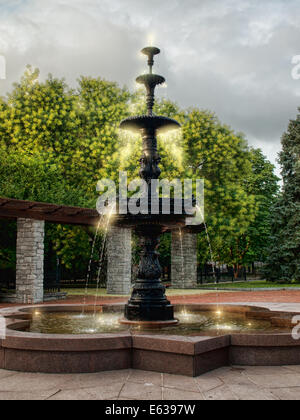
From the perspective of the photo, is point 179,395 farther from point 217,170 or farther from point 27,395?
point 217,170

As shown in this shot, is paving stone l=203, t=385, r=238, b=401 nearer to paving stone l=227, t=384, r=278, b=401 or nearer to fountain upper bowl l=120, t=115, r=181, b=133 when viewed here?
paving stone l=227, t=384, r=278, b=401

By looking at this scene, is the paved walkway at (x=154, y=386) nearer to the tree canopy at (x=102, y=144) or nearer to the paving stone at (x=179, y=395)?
the paving stone at (x=179, y=395)

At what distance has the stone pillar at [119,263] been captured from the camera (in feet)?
70.4

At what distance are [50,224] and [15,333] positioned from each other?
17.8m

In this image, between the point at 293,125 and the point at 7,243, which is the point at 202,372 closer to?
the point at 7,243

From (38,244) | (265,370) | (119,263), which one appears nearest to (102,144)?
(119,263)

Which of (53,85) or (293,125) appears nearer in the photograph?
(53,85)

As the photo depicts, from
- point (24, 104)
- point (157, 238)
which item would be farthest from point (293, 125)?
point (157, 238)

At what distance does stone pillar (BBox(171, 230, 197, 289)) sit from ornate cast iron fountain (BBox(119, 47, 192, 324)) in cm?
1856

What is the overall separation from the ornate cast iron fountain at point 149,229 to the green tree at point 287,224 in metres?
22.8

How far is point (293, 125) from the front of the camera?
32625 millimetres

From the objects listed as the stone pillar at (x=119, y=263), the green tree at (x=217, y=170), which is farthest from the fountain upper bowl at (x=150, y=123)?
the green tree at (x=217, y=170)

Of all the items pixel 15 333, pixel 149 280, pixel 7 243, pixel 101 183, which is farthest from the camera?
pixel 101 183

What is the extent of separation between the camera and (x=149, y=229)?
8289 mm
